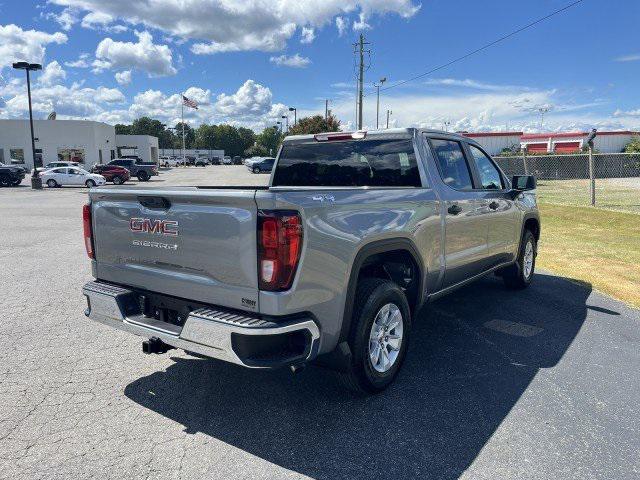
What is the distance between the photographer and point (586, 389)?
3738 millimetres

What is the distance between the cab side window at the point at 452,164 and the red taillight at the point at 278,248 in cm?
222

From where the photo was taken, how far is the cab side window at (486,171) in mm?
5363

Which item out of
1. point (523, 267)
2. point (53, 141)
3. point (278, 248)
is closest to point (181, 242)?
point (278, 248)

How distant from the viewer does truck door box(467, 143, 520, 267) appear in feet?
17.1

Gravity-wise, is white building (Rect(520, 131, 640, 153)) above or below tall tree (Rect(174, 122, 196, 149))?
below

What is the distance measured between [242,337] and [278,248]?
538mm

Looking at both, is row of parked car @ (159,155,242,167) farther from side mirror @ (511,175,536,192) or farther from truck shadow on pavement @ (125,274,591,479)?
truck shadow on pavement @ (125,274,591,479)

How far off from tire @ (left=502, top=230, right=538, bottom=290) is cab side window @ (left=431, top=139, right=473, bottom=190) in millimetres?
1798

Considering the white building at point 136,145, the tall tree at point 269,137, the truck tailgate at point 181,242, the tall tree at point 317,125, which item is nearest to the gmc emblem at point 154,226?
the truck tailgate at point 181,242

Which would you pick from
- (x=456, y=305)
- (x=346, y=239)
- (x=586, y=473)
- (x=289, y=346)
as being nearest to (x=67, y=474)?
(x=289, y=346)

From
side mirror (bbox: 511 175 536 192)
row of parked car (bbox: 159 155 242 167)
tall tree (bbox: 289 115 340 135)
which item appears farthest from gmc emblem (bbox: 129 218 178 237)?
row of parked car (bbox: 159 155 242 167)

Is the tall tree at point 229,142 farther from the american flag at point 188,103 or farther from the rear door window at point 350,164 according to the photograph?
the rear door window at point 350,164

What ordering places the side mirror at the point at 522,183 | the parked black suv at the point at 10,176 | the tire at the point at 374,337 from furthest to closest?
the parked black suv at the point at 10,176 → the side mirror at the point at 522,183 → the tire at the point at 374,337

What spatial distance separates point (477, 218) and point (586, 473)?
2702 mm
